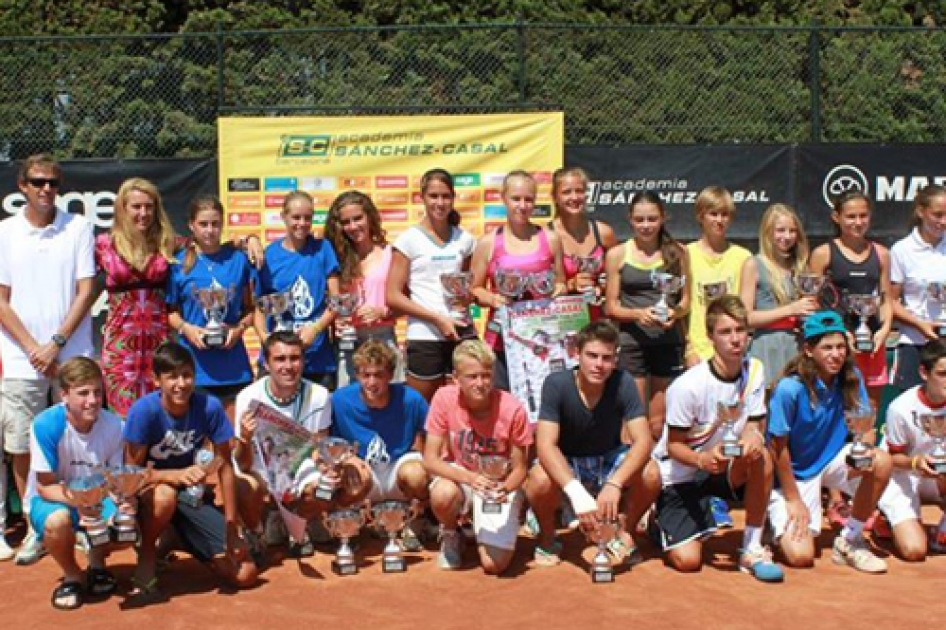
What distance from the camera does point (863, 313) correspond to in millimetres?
6609

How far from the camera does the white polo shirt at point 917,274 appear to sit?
687cm

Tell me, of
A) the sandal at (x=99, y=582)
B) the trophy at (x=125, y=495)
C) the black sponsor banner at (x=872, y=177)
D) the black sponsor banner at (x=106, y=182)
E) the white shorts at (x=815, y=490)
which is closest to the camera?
the trophy at (x=125, y=495)

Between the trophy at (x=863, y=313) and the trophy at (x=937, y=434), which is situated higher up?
the trophy at (x=863, y=313)

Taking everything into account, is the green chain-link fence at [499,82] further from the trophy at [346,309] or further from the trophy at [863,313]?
the trophy at [863,313]

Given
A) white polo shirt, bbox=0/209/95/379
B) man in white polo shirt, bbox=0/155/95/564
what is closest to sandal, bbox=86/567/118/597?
man in white polo shirt, bbox=0/155/95/564

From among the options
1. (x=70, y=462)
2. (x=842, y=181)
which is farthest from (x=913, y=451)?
(x=842, y=181)

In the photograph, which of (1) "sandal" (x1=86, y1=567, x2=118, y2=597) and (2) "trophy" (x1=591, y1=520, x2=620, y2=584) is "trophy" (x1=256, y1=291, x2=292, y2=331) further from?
(2) "trophy" (x1=591, y1=520, x2=620, y2=584)

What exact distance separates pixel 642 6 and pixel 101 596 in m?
11.0

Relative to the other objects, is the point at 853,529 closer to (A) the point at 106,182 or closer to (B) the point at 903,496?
(B) the point at 903,496

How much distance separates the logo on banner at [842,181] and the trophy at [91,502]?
7.56 m

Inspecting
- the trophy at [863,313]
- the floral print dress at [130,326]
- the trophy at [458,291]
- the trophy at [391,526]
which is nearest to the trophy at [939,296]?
the trophy at [863,313]

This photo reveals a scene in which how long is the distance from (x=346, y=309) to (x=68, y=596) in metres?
2.08

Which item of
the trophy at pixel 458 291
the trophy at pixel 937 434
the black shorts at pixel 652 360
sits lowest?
the trophy at pixel 937 434

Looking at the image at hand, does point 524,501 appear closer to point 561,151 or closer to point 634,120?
point 561,151
